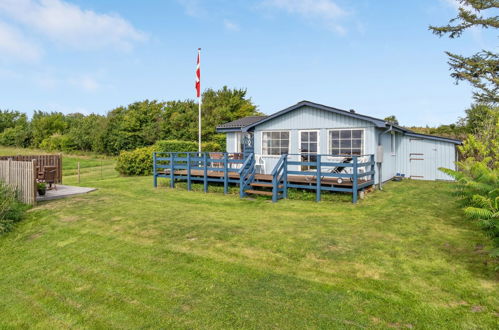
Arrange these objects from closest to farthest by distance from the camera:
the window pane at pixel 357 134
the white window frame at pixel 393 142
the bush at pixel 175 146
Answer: the window pane at pixel 357 134
the white window frame at pixel 393 142
the bush at pixel 175 146

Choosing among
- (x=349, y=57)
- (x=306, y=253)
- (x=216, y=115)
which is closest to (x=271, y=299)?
(x=306, y=253)

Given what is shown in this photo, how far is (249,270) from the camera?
4836mm

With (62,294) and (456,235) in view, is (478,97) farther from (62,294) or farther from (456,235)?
(62,294)

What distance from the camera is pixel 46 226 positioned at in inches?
305

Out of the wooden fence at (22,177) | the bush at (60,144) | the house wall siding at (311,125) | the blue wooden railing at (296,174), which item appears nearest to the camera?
the wooden fence at (22,177)

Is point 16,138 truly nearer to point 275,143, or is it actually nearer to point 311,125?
point 275,143

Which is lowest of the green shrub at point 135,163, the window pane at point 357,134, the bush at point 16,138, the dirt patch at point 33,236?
the dirt patch at point 33,236

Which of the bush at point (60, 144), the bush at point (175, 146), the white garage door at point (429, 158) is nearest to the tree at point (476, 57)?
the white garage door at point (429, 158)

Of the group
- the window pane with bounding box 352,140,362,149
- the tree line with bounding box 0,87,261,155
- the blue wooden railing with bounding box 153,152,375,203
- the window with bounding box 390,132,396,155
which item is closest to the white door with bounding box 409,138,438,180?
the window with bounding box 390,132,396,155

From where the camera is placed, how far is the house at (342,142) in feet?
39.1

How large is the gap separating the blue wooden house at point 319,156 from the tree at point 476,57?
38.8 ft

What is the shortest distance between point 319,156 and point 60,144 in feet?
141

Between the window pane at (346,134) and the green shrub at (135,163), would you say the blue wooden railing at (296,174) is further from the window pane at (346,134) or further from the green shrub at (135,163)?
the green shrub at (135,163)

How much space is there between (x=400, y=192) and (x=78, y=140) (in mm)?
41998
